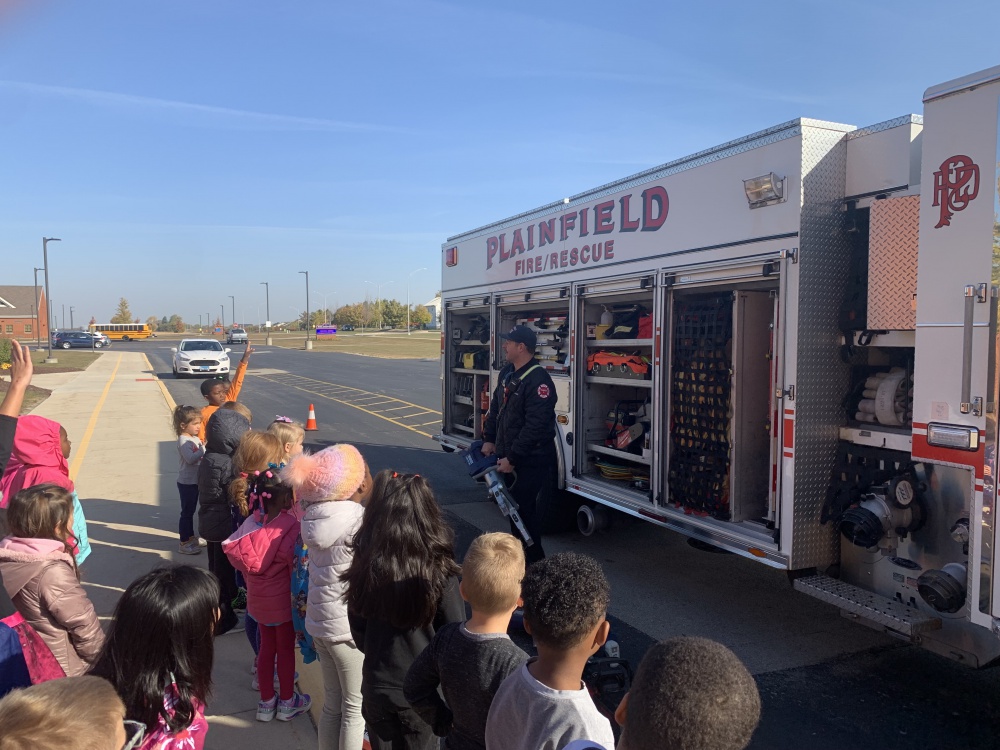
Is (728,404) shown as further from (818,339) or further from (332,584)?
(332,584)

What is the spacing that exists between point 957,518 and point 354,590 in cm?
305

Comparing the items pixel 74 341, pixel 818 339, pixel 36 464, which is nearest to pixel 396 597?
pixel 36 464

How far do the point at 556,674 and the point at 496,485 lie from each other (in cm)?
395

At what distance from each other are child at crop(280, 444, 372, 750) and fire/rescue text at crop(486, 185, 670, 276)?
3.44 metres

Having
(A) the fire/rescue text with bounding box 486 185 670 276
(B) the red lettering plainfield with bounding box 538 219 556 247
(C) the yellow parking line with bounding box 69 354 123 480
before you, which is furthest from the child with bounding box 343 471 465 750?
(C) the yellow parking line with bounding box 69 354 123 480

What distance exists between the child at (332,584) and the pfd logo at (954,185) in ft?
10.1

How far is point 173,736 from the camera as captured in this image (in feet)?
6.87

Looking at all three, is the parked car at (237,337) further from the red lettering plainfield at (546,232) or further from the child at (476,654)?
the child at (476,654)

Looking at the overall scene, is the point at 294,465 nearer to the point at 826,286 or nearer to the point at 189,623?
the point at 189,623

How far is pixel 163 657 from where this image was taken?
2113 mm

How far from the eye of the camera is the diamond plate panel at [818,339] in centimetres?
451

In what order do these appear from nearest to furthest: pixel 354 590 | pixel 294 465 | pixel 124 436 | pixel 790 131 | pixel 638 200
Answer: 1. pixel 354 590
2. pixel 294 465
3. pixel 790 131
4. pixel 638 200
5. pixel 124 436

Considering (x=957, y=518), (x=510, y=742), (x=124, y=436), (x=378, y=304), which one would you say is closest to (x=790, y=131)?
(x=957, y=518)

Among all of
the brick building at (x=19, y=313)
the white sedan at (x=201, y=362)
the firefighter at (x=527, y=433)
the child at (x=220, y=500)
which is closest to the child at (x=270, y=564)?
the child at (x=220, y=500)
